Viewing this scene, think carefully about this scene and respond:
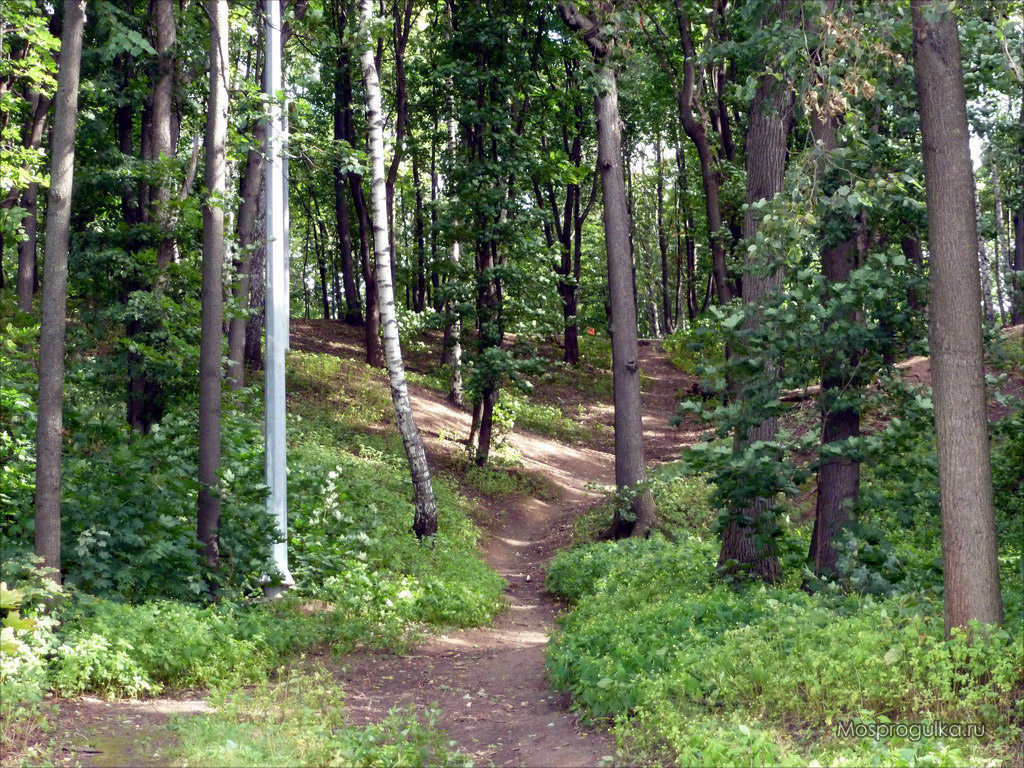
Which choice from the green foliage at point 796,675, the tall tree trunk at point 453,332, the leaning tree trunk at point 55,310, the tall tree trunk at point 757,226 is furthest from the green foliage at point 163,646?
the tall tree trunk at point 453,332

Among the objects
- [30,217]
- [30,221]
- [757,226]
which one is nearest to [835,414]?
[757,226]

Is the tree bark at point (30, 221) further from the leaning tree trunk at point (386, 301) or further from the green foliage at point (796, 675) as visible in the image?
the green foliage at point (796, 675)

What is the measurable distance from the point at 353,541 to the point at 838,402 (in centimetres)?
670

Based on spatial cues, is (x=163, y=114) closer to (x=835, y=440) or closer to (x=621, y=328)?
(x=621, y=328)

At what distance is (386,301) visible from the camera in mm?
13195

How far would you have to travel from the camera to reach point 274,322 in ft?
35.9

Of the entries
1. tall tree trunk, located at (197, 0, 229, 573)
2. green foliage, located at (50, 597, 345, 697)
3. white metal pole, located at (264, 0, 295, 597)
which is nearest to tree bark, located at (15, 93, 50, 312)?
white metal pole, located at (264, 0, 295, 597)

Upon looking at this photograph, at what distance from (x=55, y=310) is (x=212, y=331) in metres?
2.11

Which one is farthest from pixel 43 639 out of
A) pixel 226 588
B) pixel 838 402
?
pixel 838 402

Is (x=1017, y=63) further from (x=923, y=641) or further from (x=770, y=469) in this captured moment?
(x=923, y=641)

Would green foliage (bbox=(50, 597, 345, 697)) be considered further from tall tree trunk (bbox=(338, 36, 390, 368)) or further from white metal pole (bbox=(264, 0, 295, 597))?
tall tree trunk (bbox=(338, 36, 390, 368))

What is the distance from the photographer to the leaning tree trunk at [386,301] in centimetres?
1305

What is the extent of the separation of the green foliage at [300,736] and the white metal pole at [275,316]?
3380 millimetres

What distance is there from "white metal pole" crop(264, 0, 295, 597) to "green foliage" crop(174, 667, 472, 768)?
3.38 meters
